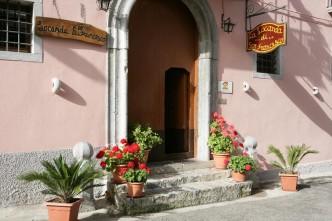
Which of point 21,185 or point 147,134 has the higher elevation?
point 147,134

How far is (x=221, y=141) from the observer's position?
9.35m

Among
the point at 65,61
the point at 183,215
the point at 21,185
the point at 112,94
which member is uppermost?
the point at 65,61

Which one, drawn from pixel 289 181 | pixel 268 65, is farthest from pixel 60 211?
pixel 268 65

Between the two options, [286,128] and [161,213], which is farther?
[286,128]

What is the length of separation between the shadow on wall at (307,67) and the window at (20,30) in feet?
21.5

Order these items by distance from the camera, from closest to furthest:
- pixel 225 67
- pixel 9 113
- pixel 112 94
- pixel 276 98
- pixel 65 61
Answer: pixel 9 113 < pixel 65 61 < pixel 112 94 < pixel 225 67 < pixel 276 98

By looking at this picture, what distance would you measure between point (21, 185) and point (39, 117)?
1.19 meters

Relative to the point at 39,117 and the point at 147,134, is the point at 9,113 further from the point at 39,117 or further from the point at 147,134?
the point at 147,134

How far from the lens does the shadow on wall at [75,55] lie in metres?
7.50

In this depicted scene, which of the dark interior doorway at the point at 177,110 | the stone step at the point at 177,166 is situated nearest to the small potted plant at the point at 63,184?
the stone step at the point at 177,166

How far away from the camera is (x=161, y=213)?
7285 millimetres

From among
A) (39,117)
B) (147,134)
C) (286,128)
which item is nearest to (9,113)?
(39,117)

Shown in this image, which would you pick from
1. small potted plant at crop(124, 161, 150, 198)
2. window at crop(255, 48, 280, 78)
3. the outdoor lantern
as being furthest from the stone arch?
window at crop(255, 48, 280, 78)

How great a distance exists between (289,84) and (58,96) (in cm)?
665
